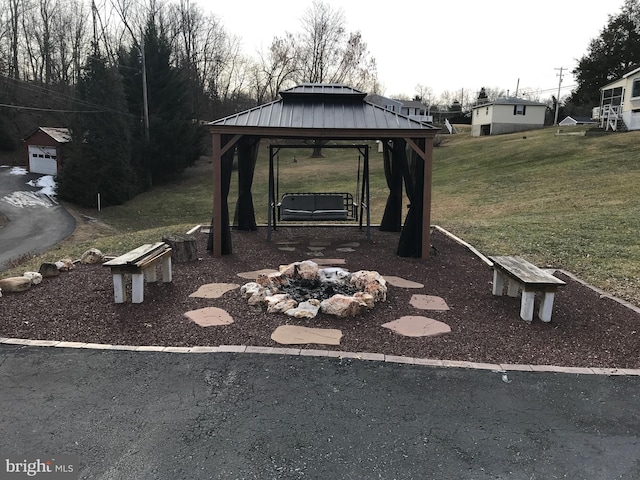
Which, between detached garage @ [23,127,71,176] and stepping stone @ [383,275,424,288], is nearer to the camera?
stepping stone @ [383,275,424,288]

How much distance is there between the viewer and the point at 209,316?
14.1 feet

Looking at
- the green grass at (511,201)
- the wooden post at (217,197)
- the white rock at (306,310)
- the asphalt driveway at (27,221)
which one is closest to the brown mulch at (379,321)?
the white rock at (306,310)

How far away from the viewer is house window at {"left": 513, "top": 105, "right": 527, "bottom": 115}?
39031 millimetres

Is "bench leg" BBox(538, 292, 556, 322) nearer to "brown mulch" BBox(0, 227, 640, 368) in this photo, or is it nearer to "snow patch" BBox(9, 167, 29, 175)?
"brown mulch" BBox(0, 227, 640, 368)

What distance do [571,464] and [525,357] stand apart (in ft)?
4.32

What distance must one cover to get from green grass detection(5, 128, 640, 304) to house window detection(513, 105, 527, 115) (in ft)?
25.8

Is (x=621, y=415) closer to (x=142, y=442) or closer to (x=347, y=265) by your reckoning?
(x=142, y=442)

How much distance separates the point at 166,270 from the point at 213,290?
67cm

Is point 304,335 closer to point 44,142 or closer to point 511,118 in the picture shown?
point 44,142

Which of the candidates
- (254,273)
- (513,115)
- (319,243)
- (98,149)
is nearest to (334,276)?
(254,273)

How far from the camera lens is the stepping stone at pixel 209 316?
13.6ft

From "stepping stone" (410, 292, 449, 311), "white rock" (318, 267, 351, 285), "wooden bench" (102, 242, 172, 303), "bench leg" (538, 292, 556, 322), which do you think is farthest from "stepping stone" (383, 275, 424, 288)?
"wooden bench" (102, 242, 172, 303)

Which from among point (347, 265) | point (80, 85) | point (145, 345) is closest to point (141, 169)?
point (80, 85)

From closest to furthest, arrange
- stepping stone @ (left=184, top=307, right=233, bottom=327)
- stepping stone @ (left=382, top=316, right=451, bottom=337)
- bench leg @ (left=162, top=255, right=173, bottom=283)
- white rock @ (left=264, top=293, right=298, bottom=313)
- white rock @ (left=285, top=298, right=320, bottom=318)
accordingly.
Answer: stepping stone @ (left=382, top=316, right=451, bottom=337) → stepping stone @ (left=184, top=307, right=233, bottom=327) → white rock @ (left=285, top=298, right=320, bottom=318) → white rock @ (left=264, top=293, right=298, bottom=313) → bench leg @ (left=162, top=255, right=173, bottom=283)
